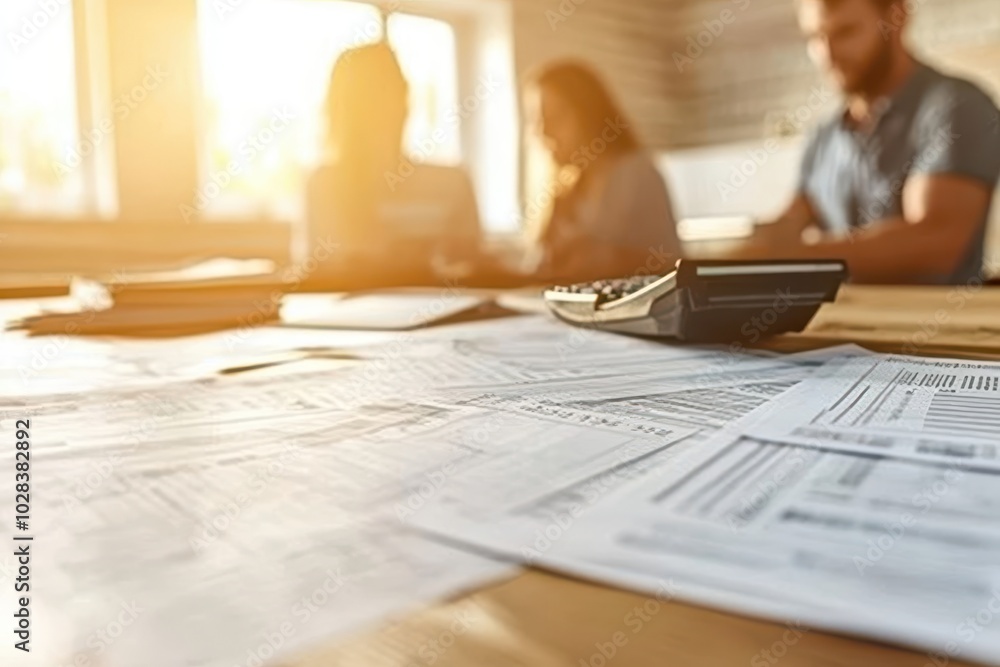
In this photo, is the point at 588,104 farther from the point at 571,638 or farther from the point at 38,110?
the point at 571,638

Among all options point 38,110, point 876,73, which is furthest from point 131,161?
point 876,73

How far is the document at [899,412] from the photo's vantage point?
0.97 feet

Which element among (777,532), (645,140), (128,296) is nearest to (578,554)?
(777,532)

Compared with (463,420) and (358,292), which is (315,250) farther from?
(463,420)

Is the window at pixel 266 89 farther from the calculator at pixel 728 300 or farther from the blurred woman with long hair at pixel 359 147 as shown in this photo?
the calculator at pixel 728 300

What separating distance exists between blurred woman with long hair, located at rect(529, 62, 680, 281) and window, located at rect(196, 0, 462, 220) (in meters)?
0.88

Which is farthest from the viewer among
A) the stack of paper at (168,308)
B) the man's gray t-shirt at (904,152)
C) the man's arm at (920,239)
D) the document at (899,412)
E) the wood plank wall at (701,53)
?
the wood plank wall at (701,53)

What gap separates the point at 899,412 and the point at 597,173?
170 cm

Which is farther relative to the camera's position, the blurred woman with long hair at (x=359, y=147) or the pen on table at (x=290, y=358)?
the blurred woman with long hair at (x=359, y=147)

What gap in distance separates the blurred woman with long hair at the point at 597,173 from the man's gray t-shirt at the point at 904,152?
35 centimetres

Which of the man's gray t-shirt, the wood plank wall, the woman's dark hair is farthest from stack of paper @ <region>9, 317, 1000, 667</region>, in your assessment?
the wood plank wall

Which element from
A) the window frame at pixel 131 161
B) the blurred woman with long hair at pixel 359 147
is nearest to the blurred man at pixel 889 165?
the blurred woman with long hair at pixel 359 147

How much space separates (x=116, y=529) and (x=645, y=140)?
12.8ft

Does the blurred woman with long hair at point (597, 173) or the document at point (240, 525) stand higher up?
the blurred woman with long hair at point (597, 173)
